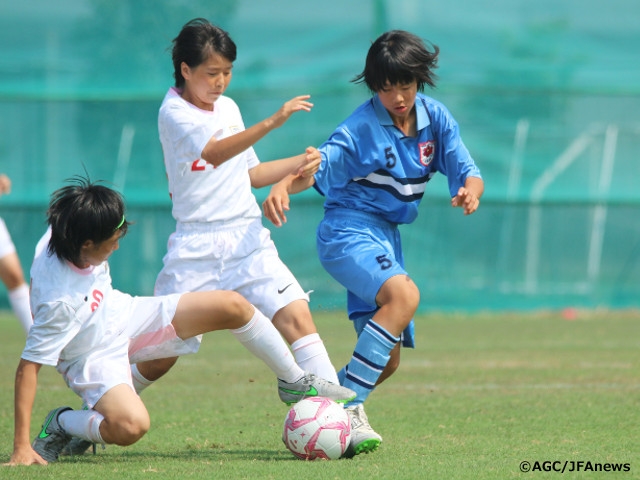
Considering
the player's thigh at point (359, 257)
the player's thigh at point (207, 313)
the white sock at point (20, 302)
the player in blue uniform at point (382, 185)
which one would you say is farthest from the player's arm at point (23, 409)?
the white sock at point (20, 302)

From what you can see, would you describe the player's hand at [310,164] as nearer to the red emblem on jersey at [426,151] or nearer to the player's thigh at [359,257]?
the player's thigh at [359,257]

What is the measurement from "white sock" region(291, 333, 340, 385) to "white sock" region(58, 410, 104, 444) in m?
1.01

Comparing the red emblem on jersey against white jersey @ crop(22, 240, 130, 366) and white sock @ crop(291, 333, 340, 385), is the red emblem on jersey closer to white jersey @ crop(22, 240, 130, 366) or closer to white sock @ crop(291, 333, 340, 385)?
white sock @ crop(291, 333, 340, 385)

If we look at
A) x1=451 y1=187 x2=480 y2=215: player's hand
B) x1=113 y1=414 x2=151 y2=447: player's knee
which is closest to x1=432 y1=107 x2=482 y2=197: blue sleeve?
x1=451 y1=187 x2=480 y2=215: player's hand

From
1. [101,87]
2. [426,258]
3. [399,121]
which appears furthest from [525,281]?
[399,121]

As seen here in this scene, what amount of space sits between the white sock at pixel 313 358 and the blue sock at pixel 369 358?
0.15 m

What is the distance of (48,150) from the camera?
485 inches

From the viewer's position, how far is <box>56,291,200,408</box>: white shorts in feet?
14.6

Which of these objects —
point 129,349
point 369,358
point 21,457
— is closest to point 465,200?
point 369,358

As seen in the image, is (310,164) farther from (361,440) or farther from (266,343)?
(361,440)

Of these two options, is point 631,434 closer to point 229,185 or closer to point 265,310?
point 265,310

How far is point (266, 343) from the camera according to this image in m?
4.72

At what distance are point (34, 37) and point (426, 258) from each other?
17.1 ft

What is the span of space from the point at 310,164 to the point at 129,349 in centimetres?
114
